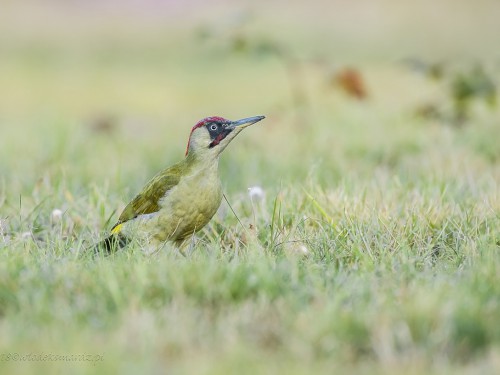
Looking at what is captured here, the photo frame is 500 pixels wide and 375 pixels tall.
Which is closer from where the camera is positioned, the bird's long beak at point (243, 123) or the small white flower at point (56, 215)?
the bird's long beak at point (243, 123)

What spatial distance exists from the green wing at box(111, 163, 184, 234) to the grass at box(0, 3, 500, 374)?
0.57ft

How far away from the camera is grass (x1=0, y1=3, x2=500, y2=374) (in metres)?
2.97

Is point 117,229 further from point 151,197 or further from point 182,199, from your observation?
point 182,199

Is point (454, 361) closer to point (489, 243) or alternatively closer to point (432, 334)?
point (432, 334)

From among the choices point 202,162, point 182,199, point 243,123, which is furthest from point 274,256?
point 243,123

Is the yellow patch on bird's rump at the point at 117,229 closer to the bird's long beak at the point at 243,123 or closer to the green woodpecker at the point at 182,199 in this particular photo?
the green woodpecker at the point at 182,199

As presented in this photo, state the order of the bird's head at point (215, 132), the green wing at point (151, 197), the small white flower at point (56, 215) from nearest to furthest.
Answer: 1. the green wing at point (151, 197)
2. the bird's head at point (215, 132)
3. the small white flower at point (56, 215)

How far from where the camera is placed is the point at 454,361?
296 centimetres

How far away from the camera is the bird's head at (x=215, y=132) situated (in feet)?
15.5

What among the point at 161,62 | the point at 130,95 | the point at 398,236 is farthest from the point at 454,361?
the point at 161,62

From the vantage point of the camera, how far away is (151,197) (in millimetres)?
4641

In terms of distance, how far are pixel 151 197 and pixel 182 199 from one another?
20 cm

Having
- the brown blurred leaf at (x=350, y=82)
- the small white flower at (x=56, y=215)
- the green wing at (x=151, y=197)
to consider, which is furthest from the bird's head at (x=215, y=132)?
the brown blurred leaf at (x=350, y=82)

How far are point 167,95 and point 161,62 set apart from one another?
261 centimetres
